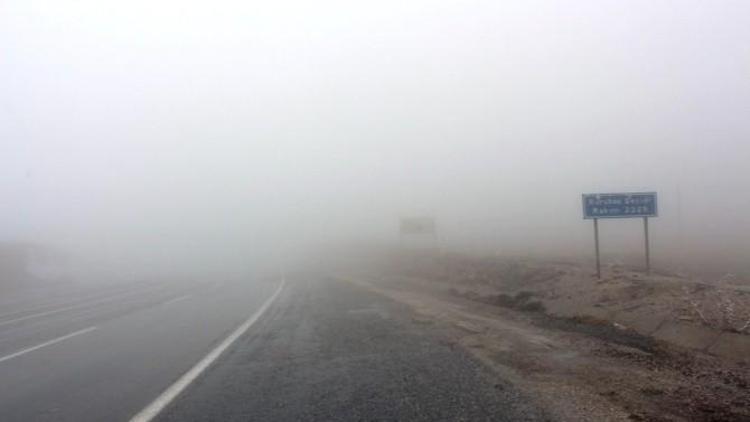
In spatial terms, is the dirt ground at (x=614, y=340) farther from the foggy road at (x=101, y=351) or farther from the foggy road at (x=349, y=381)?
the foggy road at (x=101, y=351)

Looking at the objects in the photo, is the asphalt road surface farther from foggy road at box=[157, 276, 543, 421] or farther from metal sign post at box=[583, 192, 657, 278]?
metal sign post at box=[583, 192, 657, 278]

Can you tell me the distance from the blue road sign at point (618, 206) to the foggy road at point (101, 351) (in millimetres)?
8810

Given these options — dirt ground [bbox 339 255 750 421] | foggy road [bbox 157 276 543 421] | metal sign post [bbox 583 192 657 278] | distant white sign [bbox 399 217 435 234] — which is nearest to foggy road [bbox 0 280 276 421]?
foggy road [bbox 157 276 543 421]

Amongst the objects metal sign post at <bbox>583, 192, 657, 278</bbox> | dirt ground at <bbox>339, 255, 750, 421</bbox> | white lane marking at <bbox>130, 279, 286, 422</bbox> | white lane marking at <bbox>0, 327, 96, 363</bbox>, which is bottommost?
→ white lane marking at <bbox>0, 327, 96, 363</bbox>

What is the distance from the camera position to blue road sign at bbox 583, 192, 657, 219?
1956 cm

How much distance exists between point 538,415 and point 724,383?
2608mm

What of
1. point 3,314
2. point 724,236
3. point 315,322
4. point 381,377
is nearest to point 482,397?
point 381,377

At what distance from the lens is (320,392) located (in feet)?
29.9

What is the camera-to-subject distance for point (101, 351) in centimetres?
1376

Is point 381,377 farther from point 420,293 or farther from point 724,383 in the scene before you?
point 420,293

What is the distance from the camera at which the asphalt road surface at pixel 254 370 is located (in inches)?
324

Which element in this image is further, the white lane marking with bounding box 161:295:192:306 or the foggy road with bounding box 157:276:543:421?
the white lane marking with bounding box 161:295:192:306

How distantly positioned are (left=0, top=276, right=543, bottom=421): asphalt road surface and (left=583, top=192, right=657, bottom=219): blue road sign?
5.28 metres

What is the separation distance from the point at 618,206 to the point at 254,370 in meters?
11.8
